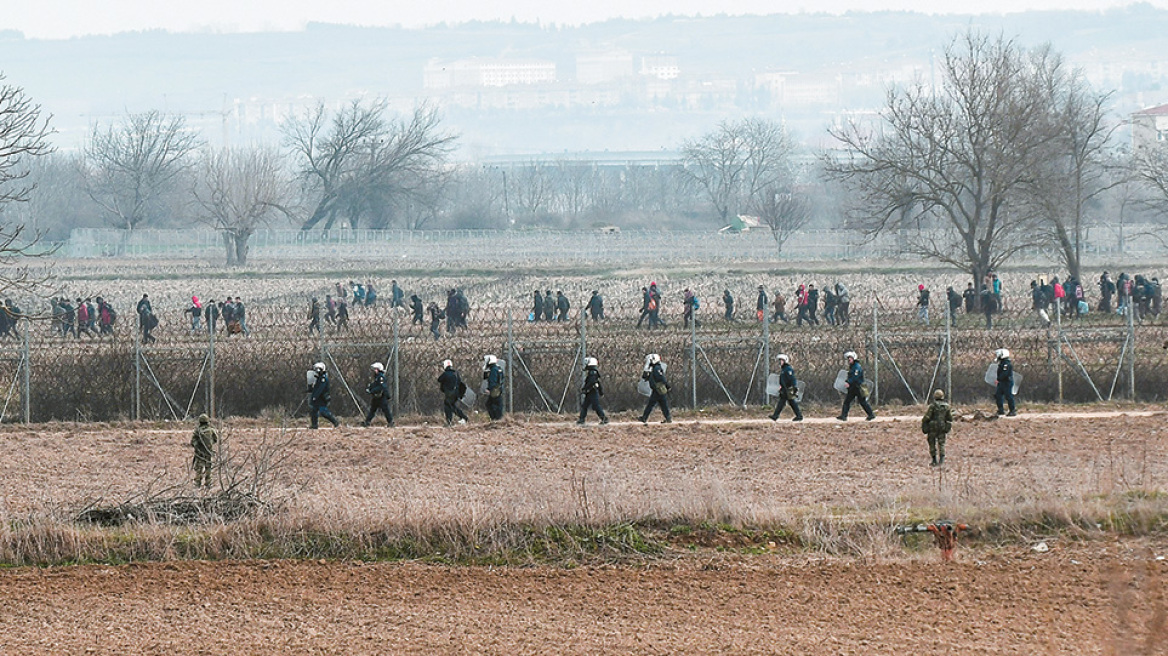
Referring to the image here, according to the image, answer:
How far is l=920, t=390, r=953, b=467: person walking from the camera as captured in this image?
1806 cm

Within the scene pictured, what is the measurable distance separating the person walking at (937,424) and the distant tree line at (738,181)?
12347mm

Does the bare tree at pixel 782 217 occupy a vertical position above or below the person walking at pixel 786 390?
above

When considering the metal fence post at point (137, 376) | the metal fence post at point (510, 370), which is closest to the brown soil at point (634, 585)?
the metal fence post at point (510, 370)

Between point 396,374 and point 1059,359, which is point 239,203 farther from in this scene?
point 1059,359

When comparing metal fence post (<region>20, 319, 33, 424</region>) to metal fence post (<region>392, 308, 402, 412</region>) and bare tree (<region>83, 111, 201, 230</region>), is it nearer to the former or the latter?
metal fence post (<region>392, 308, 402, 412</region>)

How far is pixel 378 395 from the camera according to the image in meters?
23.0

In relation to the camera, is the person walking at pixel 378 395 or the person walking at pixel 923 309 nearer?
the person walking at pixel 378 395

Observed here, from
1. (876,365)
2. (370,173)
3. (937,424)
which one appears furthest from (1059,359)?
(370,173)

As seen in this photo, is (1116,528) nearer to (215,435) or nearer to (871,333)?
(215,435)

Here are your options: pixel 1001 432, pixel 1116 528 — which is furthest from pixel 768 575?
pixel 1001 432

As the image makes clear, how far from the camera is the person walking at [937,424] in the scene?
18062 mm

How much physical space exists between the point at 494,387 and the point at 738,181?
92377 mm

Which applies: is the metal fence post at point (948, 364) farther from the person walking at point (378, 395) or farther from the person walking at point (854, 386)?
the person walking at point (378, 395)

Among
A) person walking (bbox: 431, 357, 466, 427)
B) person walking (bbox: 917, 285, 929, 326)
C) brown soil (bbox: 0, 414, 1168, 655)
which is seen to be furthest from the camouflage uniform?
person walking (bbox: 917, 285, 929, 326)
